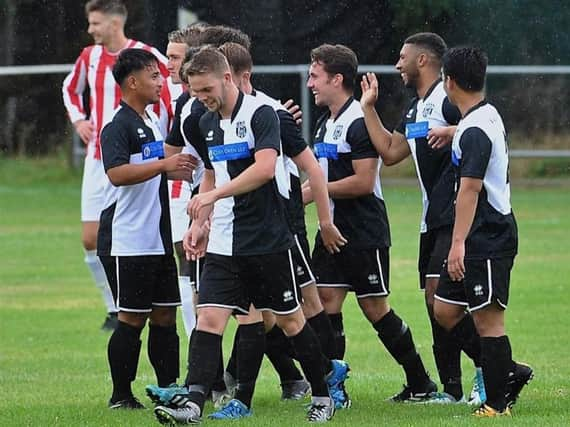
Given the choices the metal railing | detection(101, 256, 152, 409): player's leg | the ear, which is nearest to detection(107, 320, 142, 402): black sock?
detection(101, 256, 152, 409): player's leg

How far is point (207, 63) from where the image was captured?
6.94 metres

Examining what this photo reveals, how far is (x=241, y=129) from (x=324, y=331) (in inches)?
57.5

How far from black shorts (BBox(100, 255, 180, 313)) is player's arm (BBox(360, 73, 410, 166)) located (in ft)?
4.37

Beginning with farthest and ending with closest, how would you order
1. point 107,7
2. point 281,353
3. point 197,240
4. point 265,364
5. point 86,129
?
point 86,129 → point 107,7 → point 265,364 → point 281,353 → point 197,240

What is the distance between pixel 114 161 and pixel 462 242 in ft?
6.71

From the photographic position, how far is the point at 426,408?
25.2 ft

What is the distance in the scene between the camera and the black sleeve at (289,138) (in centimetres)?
740

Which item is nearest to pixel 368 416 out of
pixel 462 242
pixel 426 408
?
pixel 426 408

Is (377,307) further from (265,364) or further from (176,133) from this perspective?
(265,364)

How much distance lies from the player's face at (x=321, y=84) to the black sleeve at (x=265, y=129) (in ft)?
3.68

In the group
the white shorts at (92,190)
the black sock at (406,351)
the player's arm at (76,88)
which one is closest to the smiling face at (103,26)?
the player's arm at (76,88)

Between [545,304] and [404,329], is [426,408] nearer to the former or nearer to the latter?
[404,329]

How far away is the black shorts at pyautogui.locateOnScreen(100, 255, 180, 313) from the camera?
25.6 feet

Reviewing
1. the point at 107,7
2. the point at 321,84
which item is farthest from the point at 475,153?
the point at 107,7
